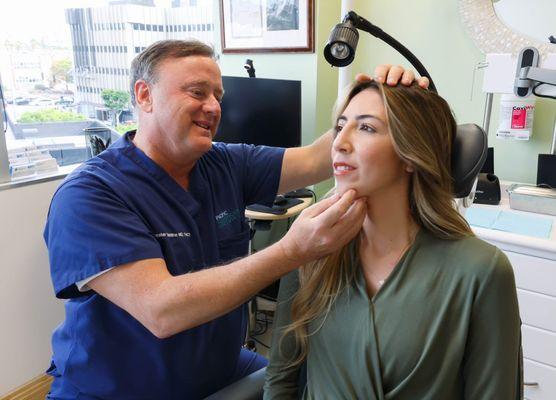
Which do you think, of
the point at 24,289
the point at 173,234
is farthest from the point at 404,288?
the point at 24,289

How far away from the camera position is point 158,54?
1138 millimetres

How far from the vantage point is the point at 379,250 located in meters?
0.99

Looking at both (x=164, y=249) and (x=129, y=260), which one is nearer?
(x=129, y=260)

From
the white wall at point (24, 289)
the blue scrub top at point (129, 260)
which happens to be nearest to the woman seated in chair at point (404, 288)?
the blue scrub top at point (129, 260)

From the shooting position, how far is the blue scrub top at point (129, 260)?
3.16ft

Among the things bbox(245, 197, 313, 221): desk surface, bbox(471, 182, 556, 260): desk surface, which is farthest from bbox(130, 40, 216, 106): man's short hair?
bbox(471, 182, 556, 260): desk surface

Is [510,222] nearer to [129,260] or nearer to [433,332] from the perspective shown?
[433,332]

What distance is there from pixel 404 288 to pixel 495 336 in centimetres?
18

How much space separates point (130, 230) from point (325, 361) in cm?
51

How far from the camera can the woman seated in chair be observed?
85 centimetres

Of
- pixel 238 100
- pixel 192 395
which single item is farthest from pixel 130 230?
pixel 238 100

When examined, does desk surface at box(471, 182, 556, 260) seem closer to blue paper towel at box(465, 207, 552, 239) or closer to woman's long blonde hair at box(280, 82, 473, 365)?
blue paper towel at box(465, 207, 552, 239)

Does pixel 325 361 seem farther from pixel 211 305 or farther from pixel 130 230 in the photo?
pixel 130 230

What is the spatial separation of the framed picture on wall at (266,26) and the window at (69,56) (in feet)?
0.59
